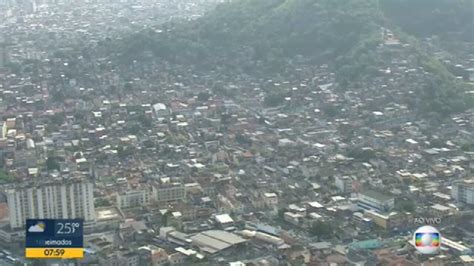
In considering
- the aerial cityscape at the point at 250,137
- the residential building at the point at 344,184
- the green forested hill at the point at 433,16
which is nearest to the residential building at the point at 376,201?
the aerial cityscape at the point at 250,137

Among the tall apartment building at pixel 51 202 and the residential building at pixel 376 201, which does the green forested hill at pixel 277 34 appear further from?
the tall apartment building at pixel 51 202

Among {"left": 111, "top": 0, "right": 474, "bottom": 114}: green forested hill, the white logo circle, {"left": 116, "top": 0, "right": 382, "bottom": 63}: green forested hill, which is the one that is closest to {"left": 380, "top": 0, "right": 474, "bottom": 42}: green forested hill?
{"left": 111, "top": 0, "right": 474, "bottom": 114}: green forested hill

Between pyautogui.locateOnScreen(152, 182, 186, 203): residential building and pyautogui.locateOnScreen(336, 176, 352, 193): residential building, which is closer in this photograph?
pyautogui.locateOnScreen(152, 182, 186, 203): residential building

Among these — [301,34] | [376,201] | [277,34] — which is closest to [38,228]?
[376,201]

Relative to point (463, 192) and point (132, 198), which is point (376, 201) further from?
point (132, 198)

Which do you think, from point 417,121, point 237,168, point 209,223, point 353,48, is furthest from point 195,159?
point 353,48

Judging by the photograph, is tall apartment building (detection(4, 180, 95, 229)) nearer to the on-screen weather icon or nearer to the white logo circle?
the white logo circle
